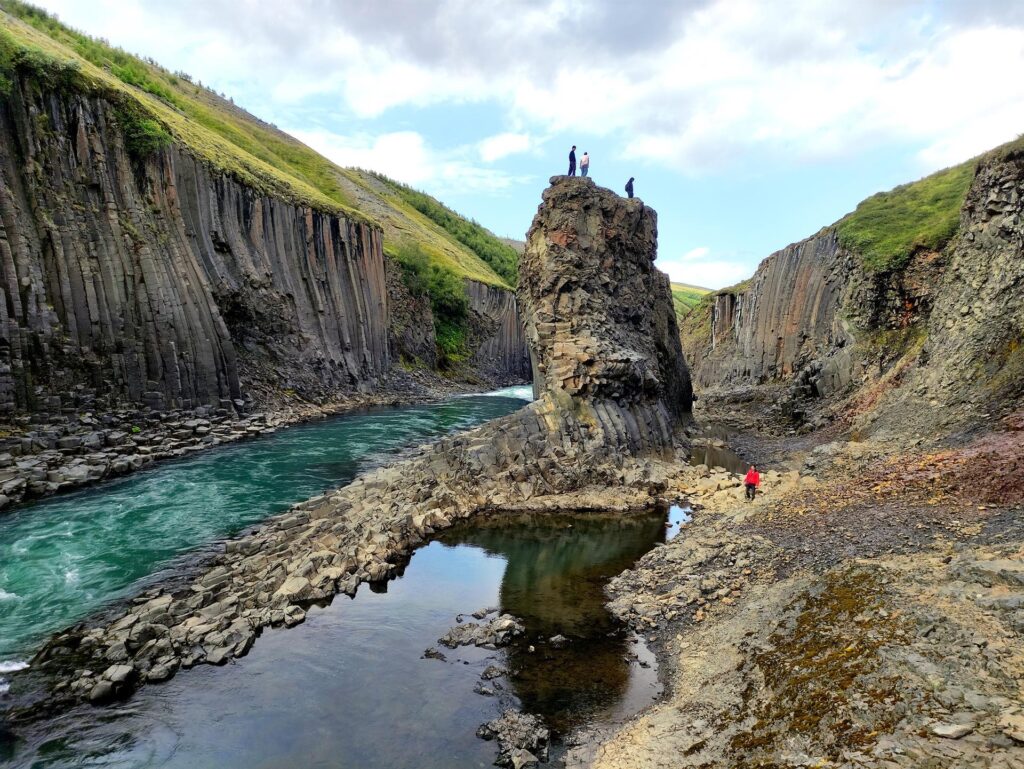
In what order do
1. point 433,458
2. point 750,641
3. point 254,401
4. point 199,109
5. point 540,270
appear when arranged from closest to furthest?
point 750,641 → point 433,458 → point 540,270 → point 254,401 → point 199,109

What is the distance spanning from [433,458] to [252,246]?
84.2 ft

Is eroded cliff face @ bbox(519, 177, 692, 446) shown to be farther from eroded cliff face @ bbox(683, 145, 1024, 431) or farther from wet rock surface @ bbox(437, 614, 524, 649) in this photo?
wet rock surface @ bbox(437, 614, 524, 649)

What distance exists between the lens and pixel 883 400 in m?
26.9

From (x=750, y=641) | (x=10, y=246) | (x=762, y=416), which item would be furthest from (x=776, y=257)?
(x=10, y=246)

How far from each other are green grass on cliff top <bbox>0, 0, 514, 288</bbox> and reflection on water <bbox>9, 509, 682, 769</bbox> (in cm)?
2676

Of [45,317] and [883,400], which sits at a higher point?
[45,317]

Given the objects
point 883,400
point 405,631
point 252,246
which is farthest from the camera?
point 252,246

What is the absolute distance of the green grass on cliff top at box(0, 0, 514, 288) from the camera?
28312 millimetres

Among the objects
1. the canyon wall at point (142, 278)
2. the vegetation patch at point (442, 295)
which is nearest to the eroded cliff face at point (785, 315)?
the vegetation patch at point (442, 295)

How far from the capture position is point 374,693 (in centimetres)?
1034

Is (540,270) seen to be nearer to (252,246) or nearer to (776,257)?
(252,246)

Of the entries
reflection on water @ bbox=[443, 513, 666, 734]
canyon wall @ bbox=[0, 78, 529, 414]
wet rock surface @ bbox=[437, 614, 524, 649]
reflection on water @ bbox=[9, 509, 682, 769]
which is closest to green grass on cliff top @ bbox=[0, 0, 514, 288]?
canyon wall @ bbox=[0, 78, 529, 414]

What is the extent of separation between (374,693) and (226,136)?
3006 inches

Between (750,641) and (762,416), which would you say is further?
(762,416)
